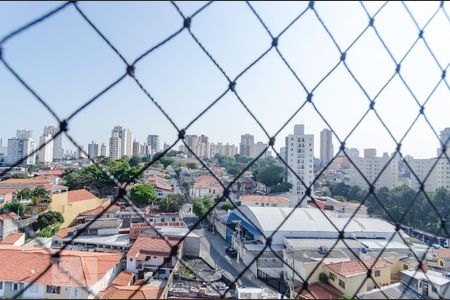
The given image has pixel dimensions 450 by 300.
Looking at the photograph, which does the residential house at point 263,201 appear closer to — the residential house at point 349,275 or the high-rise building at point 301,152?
the high-rise building at point 301,152

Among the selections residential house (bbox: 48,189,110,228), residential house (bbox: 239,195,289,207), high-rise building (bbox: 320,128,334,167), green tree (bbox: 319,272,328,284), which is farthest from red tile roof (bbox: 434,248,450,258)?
high-rise building (bbox: 320,128,334,167)

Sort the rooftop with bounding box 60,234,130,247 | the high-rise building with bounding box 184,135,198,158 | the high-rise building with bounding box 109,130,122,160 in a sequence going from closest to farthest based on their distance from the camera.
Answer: the high-rise building with bounding box 184,135,198,158, the rooftop with bounding box 60,234,130,247, the high-rise building with bounding box 109,130,122,160

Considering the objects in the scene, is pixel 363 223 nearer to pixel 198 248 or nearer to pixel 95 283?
pixel 198 248

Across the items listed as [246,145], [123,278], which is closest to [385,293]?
[123,278]

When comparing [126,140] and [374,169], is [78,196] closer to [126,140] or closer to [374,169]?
[126,140]

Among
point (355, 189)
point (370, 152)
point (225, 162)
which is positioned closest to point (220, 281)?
point (355, 189)

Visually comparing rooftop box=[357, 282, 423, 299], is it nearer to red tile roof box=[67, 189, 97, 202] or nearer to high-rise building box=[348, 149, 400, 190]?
red tile roof box=[67, 189, 97, 202]

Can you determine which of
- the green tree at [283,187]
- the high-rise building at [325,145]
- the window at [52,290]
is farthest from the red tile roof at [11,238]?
the high-rise building at [325,145]
